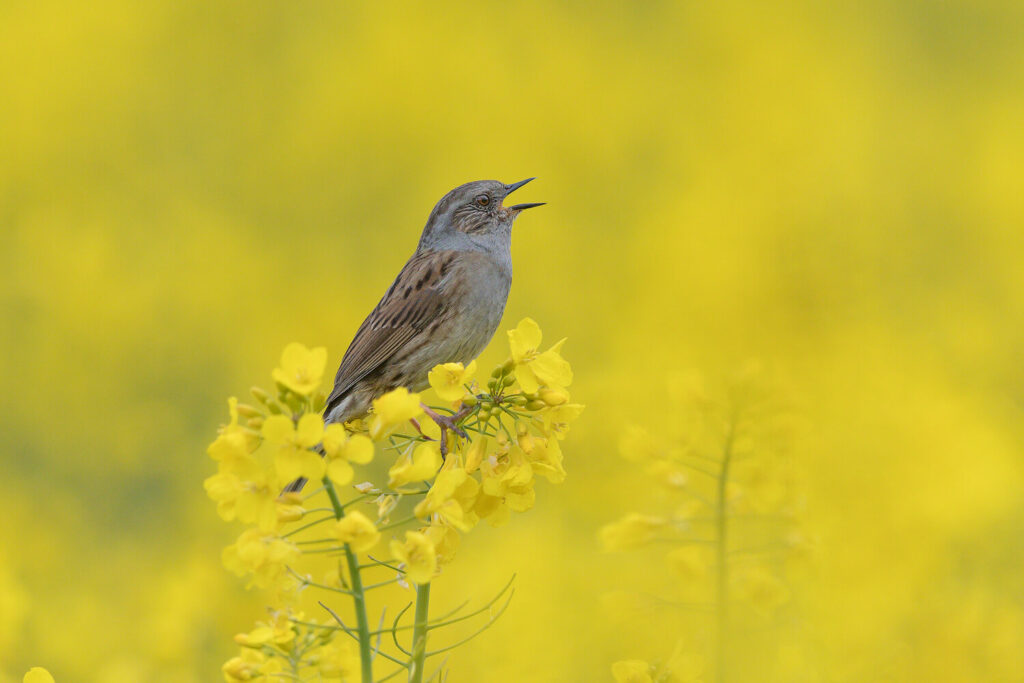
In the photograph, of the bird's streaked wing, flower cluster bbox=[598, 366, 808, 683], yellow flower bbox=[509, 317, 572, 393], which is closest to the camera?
yellow flower bbox=[509, 317, 572, 393]

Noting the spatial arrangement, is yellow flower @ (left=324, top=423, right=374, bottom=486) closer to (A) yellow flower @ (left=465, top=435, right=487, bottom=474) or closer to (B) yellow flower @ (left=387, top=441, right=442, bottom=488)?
(B) yellow flower @ (left=387, top=441, right=442, bottom=488)

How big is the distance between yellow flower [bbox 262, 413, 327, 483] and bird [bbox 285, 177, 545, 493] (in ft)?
6.30

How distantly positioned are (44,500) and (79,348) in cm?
194

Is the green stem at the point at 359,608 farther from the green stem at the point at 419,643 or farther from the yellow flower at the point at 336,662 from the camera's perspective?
the yellow flower at the point at 336,662

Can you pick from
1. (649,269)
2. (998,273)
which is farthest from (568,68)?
(998,273)

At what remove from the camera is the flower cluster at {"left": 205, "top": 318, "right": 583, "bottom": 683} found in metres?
1.86

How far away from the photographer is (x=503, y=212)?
14.8 ft

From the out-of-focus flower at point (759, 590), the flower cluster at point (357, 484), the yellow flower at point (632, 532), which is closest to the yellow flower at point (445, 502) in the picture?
the flower cluster at point (357, 484)

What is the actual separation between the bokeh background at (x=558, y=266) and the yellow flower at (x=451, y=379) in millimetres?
947

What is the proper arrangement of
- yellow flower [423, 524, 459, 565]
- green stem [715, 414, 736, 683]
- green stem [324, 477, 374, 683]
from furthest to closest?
green stem [715, 414, 736, 683] → yellow flower [423, 524, 459, 565] → green stem [324, 477, 374, 683]

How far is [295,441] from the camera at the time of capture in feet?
6.12

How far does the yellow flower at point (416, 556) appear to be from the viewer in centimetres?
193

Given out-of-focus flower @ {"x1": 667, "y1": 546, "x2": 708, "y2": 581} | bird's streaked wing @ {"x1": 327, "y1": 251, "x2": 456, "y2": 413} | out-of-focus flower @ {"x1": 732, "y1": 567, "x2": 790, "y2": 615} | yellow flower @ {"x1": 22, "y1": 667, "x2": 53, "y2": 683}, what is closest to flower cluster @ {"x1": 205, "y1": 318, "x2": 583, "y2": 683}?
yellow flower @ {"x1": 22, "y1": 667, "x2": 53, "y2": 683}

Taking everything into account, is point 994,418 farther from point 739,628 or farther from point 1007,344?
point 739,628
